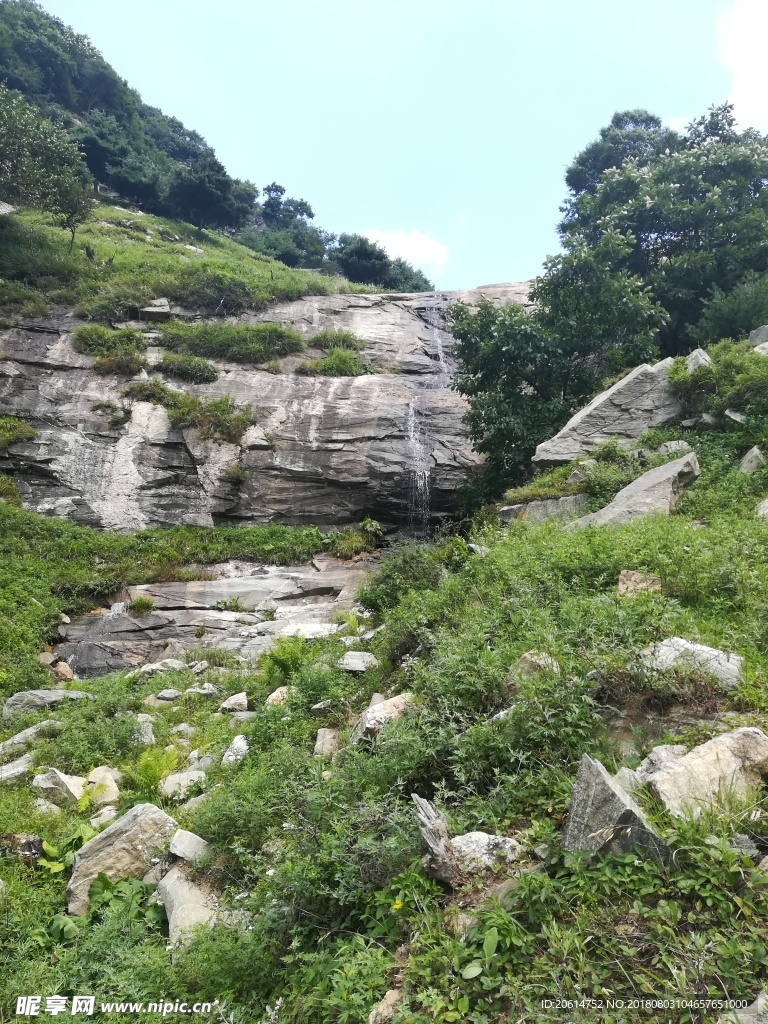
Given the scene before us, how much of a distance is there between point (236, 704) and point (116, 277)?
65.0 ft

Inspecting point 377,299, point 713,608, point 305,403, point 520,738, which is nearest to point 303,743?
point 520,738

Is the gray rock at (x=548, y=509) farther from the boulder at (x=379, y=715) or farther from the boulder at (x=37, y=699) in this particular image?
the boulder at (x=37, y=699)

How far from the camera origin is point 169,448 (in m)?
16.6

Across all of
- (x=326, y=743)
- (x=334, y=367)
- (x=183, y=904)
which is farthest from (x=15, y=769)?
(x=334, y=367)

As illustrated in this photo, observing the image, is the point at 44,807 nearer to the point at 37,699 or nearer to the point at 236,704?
the point at 236,704

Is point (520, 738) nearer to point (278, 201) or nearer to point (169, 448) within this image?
point (169, 448)

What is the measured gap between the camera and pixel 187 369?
1850 centimetres

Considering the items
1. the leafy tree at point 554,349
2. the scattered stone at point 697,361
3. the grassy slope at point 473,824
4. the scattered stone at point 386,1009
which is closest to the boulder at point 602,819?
the grassy slope at point 473,824

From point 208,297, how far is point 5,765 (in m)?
19.6

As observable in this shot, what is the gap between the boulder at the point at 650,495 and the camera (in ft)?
25.6

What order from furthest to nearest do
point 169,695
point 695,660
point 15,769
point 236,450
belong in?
point 236,450, point 169,695, point 15,769, point 695,660

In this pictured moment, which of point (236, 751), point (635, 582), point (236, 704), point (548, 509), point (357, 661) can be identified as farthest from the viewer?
point (548, 509)

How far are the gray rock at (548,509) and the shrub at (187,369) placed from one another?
11618 mm

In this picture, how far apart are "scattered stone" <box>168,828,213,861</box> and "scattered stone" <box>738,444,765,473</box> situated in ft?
25.5
